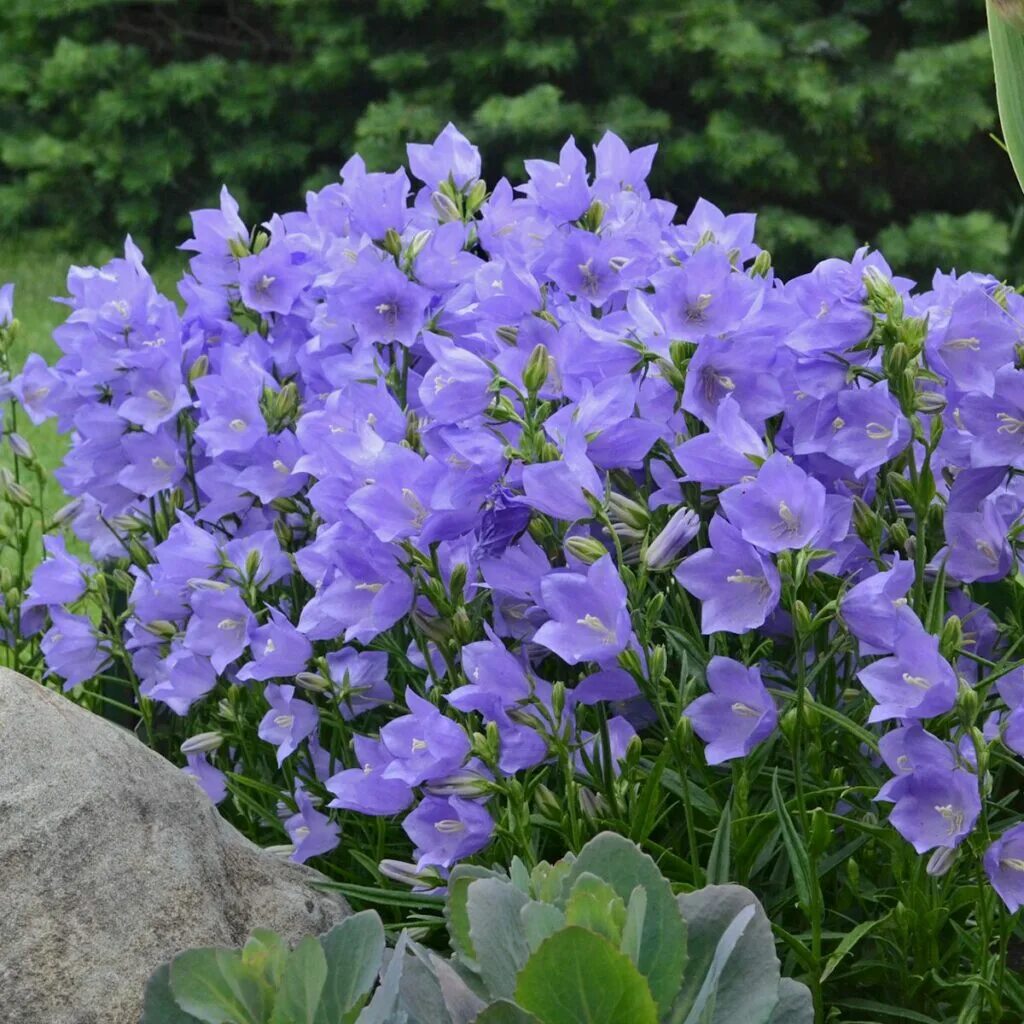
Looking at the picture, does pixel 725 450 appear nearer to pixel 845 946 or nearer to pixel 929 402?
pixel 929 402

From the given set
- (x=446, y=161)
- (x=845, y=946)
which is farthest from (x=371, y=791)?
(x=446, y=161)

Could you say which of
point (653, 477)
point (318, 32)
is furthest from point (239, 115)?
point (653, 477)

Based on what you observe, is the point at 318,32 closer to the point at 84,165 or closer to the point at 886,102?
the point at 84,165

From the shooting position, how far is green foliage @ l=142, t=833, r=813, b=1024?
2.99ft

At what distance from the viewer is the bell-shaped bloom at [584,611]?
4.54ft

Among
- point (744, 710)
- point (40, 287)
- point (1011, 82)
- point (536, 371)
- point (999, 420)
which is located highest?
point (1011, 82)

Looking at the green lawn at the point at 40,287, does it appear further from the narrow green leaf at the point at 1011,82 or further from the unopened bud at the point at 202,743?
the narrow green leaf at the point at 1011,82

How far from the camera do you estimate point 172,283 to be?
26.3 feet

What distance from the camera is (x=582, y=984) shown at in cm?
91

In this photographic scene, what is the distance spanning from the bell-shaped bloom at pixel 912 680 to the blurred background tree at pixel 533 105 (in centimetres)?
563

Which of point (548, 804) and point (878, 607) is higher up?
point (878, 607)

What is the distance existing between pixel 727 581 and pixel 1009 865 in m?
0.39

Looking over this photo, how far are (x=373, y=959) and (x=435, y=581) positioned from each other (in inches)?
21.1

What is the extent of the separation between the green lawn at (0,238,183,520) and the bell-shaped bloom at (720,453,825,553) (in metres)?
4.24
